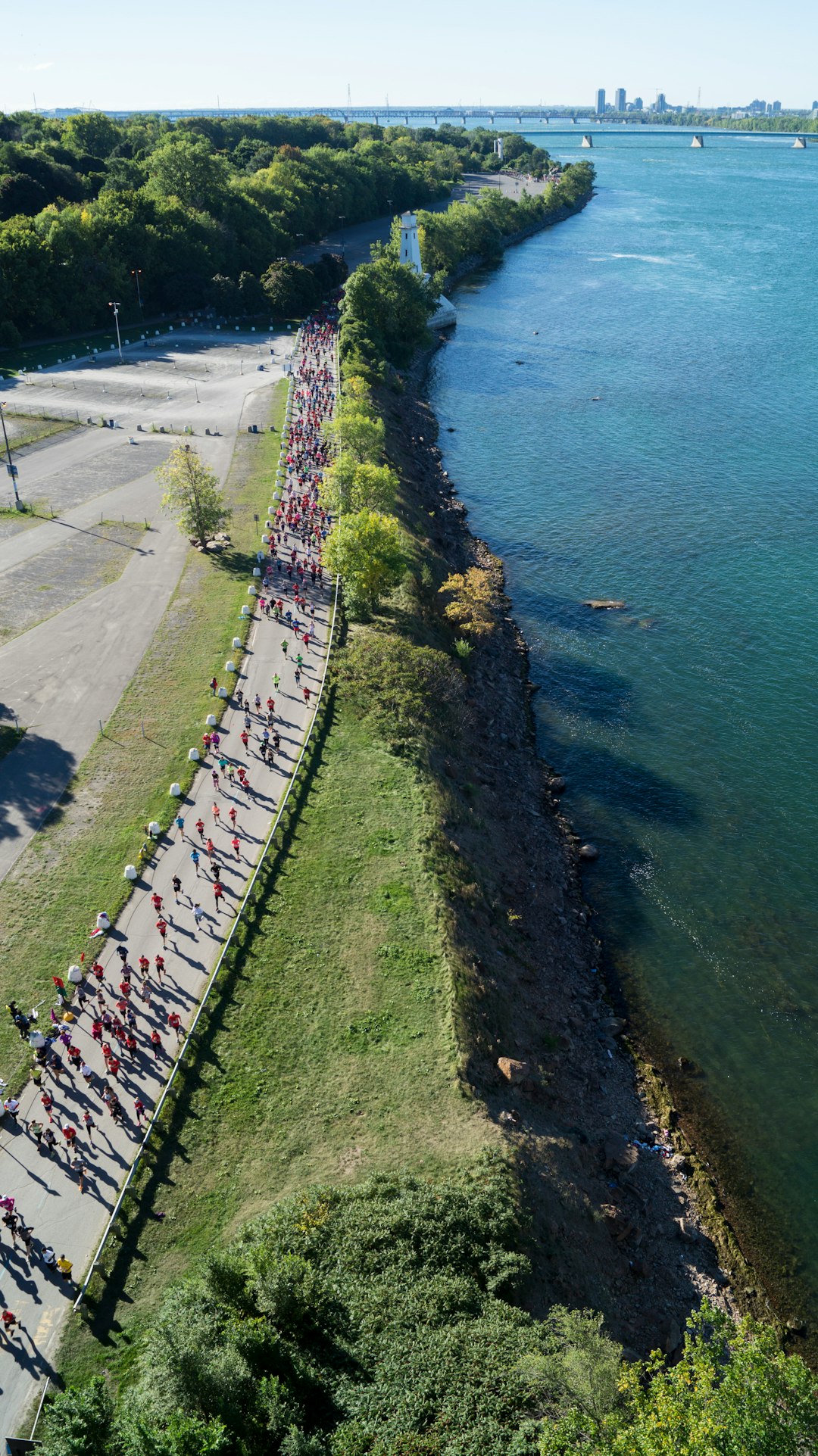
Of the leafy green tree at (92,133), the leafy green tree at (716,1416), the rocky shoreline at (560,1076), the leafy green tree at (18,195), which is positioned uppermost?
the leafy green tree at (92,133)

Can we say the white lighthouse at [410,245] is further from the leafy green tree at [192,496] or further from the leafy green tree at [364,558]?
the leafy green tree at [364,558]

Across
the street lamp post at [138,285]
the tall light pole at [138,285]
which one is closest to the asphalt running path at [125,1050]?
the tall light pole at [138,285]

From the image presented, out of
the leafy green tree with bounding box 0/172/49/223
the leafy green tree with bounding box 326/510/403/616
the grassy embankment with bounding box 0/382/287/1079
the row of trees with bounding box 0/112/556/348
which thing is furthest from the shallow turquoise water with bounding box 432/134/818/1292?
the leafy green tree with bounding box 0/172/49/223

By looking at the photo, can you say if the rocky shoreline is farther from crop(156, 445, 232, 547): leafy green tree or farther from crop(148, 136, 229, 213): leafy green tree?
crop(148, 136, 229, 213): leafy green tree

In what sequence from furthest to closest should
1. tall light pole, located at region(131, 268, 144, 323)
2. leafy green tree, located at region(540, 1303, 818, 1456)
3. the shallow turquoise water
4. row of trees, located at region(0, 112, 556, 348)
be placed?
1. tall light pole, located at region(131, 268, 144, 323)
2. row of trees, located at region(0, 112, 556, 348)
3. the shallow turquoise water
4. leafy green tree, located at region(540, 1303, 818, 1456)

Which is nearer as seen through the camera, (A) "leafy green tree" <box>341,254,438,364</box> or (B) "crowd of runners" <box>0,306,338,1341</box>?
(B) "crowd of runners" <box>0,306,338,1341</box>

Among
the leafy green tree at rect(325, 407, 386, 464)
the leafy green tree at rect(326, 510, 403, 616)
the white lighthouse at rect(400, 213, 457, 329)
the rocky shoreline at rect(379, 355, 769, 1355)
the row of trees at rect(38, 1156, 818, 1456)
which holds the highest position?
the white lighthouse at rect(400, 213, 457, 329)
